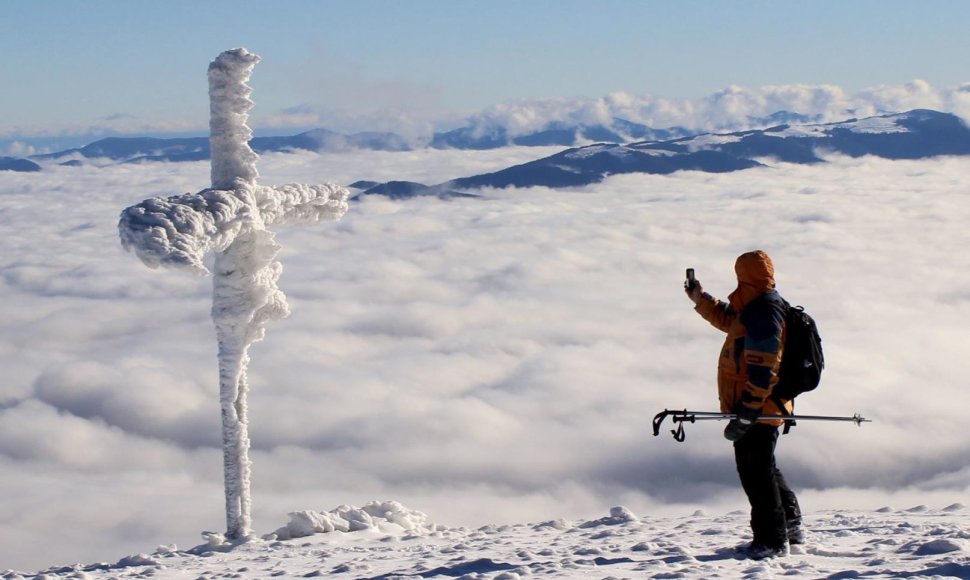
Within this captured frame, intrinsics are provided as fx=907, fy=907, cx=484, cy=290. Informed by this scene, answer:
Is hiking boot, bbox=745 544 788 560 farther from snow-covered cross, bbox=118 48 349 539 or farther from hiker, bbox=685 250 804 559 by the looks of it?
snow-covered cross, bbox=118 48 349 539

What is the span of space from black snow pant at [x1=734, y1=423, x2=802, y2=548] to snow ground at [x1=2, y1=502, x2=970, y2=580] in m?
0.23

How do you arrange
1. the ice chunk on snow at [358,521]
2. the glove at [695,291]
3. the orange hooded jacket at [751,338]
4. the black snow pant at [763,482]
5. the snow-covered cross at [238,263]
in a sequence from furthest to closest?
the snow-covered cross at [238,263] < the ice chunk on snow at [358,521] < the glove at [695,291] < the black snow pant at [763,482] < the orange hooded jacket at [751,338]

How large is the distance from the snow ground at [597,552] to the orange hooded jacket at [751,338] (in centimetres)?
130

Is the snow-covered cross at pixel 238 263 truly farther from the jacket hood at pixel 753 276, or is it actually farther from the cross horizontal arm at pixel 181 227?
the jacket hood at pixel 753 276

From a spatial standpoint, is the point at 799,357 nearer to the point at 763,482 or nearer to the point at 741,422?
the point at 741,422

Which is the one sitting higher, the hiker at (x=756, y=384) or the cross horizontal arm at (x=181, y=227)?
the cross horizontal arm at (x=181, y=227)

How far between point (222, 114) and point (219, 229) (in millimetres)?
1939

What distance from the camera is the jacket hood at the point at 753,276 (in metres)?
6.96

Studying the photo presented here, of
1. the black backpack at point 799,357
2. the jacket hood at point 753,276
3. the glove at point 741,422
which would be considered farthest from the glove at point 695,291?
the glove at point 741,422

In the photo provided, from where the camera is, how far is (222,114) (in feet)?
39.1

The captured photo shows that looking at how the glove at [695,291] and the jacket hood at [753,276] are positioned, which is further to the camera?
the glove at [695,291]

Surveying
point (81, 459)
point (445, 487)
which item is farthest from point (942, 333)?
point (81, 459)

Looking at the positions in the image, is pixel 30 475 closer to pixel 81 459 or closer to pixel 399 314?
pixel 81 459

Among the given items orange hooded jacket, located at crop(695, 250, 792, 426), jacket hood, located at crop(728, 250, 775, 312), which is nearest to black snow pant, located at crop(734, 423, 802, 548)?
orange hooded jacket, located at crop(695, 250, 792, 426)
